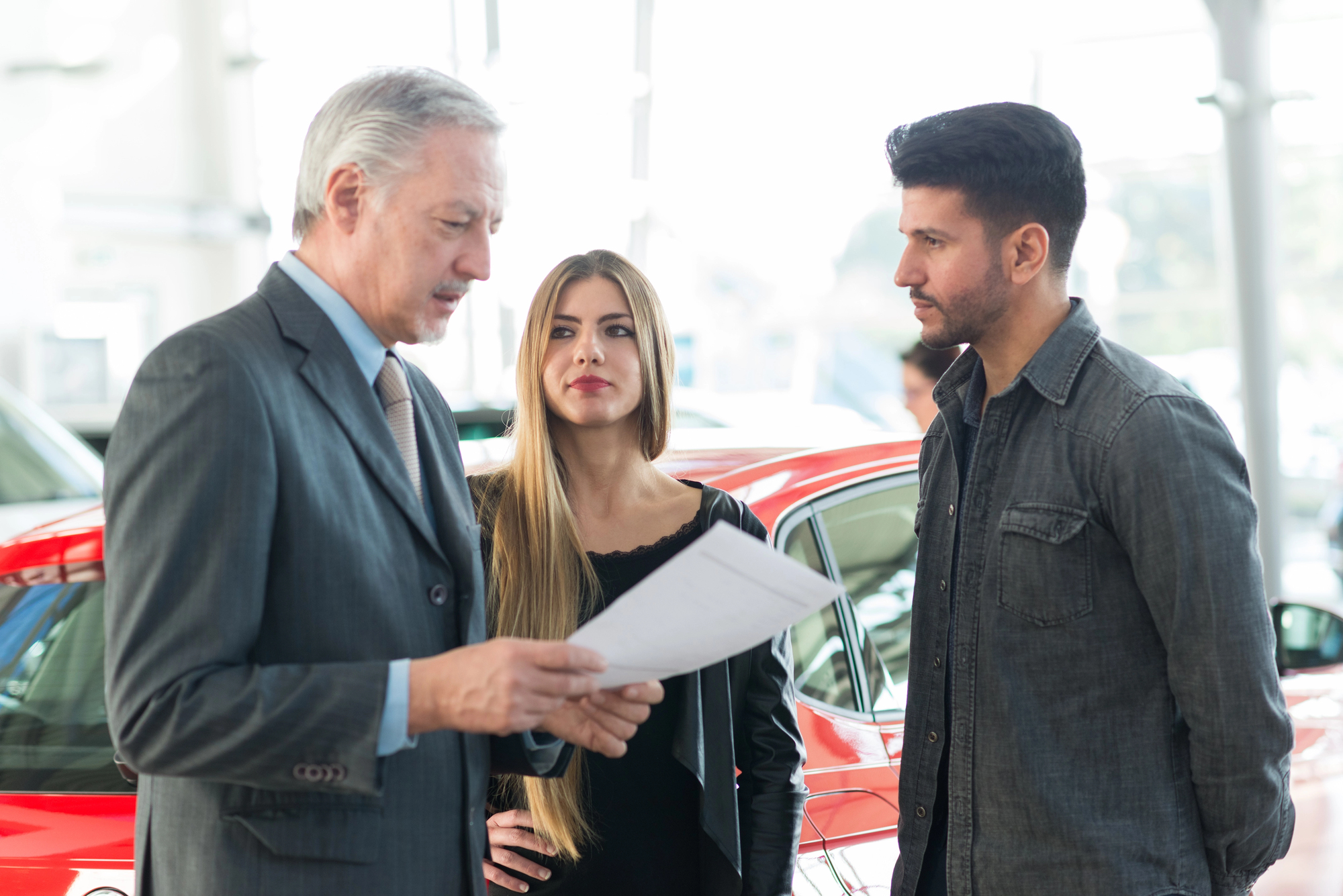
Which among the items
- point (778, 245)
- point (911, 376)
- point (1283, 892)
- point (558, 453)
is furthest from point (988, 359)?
point (778, 245)

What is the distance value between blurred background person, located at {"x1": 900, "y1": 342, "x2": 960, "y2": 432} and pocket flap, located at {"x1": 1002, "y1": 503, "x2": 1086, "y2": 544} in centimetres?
198

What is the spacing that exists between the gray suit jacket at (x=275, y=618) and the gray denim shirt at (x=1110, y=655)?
0.59 m

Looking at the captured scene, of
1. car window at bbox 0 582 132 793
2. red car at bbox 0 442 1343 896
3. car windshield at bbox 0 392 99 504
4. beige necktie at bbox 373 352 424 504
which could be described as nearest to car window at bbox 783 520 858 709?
red car at bbox 0 442 1343 896

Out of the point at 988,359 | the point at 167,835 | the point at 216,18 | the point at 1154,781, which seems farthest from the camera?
the point at 216,18

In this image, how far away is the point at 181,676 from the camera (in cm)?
94

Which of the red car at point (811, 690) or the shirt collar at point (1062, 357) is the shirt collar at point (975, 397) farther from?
the red car at point (811, 690)

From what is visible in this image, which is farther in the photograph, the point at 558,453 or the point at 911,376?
the point at 911,376

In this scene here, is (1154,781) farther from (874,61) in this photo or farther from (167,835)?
(874,61)

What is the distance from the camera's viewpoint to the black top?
155 cm

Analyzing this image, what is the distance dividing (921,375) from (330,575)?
2.61m

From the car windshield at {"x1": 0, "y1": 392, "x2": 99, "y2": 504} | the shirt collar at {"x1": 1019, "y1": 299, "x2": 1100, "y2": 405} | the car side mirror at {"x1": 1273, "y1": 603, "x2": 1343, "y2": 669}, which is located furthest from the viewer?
the car windshield at {"x1": 0, "y1": 392, "x2": 99, "y2": 504}

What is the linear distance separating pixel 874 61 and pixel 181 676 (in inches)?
238

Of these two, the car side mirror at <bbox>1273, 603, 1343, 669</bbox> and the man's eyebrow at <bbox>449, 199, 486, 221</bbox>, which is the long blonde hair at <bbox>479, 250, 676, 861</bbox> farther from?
the car side mirror at <bbox>1273, 603, 1343, 669</bbox>

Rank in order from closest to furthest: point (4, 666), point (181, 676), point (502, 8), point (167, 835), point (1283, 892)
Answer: point (181, 676) < point (167, 835) < point (4, 666) < point (1283, 892) < point (502, 8)
